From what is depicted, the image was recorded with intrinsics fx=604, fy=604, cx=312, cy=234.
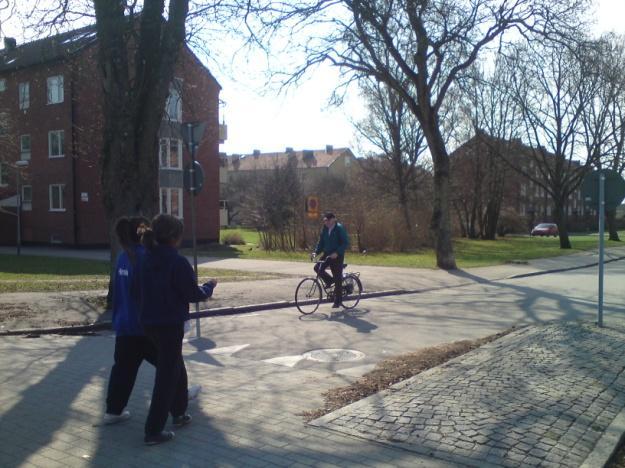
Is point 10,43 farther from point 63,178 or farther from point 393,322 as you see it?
point 63,178

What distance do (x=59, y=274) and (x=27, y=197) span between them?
63.4 feet

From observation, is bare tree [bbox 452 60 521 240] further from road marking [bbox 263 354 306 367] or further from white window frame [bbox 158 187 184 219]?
road marking [bbox 263 354 306 367]

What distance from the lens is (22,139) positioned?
35.5m

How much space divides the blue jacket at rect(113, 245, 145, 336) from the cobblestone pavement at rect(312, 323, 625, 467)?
1662 millimetres

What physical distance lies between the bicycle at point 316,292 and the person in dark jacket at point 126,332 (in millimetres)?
6621

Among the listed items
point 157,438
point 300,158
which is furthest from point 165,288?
point 300,158

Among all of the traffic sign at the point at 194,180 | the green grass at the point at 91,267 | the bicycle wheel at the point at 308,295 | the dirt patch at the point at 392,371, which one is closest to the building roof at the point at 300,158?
the green grass at the point at 91,267

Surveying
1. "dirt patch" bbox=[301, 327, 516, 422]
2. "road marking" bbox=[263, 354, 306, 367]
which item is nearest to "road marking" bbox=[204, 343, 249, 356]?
"road marking" bbox=[263, 354, 306, 367]

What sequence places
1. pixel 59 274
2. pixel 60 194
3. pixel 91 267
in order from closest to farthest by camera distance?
1. pixel 59 274
2. pixel 91 267
3. pixel 60 194

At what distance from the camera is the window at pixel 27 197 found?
3472 centimetres

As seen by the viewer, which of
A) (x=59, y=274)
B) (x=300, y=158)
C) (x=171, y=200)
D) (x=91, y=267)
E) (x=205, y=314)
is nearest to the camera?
(x=205, y=314)

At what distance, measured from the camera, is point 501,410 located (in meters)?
4.96

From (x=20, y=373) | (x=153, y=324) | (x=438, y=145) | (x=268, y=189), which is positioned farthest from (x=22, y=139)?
(x=153, y=324)

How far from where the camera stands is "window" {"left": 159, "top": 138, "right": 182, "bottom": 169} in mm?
33562
